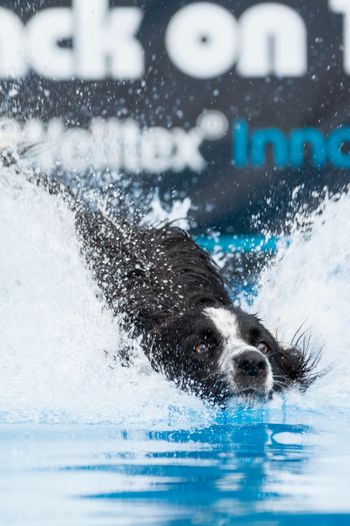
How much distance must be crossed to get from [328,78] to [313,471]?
4479 mm

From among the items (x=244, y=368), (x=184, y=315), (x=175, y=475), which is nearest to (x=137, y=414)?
(x=244, y=368)

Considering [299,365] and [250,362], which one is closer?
[250,362]

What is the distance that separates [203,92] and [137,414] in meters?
3.56

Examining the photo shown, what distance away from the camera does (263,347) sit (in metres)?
4.55

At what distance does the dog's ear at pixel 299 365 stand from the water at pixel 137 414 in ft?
0.21

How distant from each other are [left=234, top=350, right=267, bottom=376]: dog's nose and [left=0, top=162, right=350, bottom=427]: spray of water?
190 millimetres

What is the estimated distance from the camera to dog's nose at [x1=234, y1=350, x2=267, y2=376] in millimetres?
4156

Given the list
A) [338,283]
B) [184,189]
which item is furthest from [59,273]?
[184,189]

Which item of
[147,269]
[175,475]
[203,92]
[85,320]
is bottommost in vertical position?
[175,475]

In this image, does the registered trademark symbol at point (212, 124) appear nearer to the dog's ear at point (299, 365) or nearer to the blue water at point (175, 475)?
the dog's ear at point (299, 365)

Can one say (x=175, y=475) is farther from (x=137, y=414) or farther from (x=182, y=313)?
(x=182, y=313)

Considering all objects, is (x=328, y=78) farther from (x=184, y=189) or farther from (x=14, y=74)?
(x=14, y=74)

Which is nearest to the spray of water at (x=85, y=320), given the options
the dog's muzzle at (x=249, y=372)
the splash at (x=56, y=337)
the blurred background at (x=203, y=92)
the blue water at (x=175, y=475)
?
the splash at (x=56, y=337)

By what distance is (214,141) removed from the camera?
7148 mm
